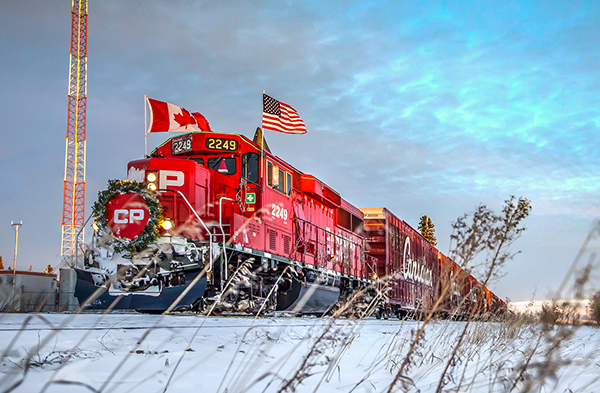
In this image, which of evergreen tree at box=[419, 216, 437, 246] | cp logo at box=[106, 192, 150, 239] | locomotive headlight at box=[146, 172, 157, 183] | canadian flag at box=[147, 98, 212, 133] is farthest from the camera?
evergreen tree at box=[419, 216, 437, 246]

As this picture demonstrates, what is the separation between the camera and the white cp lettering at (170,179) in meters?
10.5

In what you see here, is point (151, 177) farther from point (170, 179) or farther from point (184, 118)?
point (184, 118)

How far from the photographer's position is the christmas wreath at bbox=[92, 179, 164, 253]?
938 cm

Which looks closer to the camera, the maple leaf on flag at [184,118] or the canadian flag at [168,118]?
the canadian flag at [168,118]

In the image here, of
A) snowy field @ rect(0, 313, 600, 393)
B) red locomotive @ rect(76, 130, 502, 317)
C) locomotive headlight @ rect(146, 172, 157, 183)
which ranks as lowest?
snowy field @ rect(0, 313, 600, 393)

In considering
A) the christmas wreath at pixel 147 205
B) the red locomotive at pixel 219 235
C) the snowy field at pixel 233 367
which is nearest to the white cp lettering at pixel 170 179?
the red locomotive at pixel 219 235

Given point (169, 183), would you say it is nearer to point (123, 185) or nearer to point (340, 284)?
point (123, 185)

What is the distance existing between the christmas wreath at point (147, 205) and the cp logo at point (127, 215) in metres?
0.06

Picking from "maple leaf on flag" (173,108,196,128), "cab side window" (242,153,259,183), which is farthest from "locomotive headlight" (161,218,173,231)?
"maple leaf on flag" (173,108,196,128)

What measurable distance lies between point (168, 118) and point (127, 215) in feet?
14.0

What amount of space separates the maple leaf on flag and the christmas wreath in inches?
144

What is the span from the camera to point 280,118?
13641 millimetres

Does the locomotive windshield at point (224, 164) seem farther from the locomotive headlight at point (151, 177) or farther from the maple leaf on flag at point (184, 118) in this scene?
the maple leaf on flag at point (184, 118)

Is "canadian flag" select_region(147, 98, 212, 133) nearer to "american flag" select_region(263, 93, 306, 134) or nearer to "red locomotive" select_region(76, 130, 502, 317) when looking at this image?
"red locomotive" select_region(76, 130, 502, 317)
